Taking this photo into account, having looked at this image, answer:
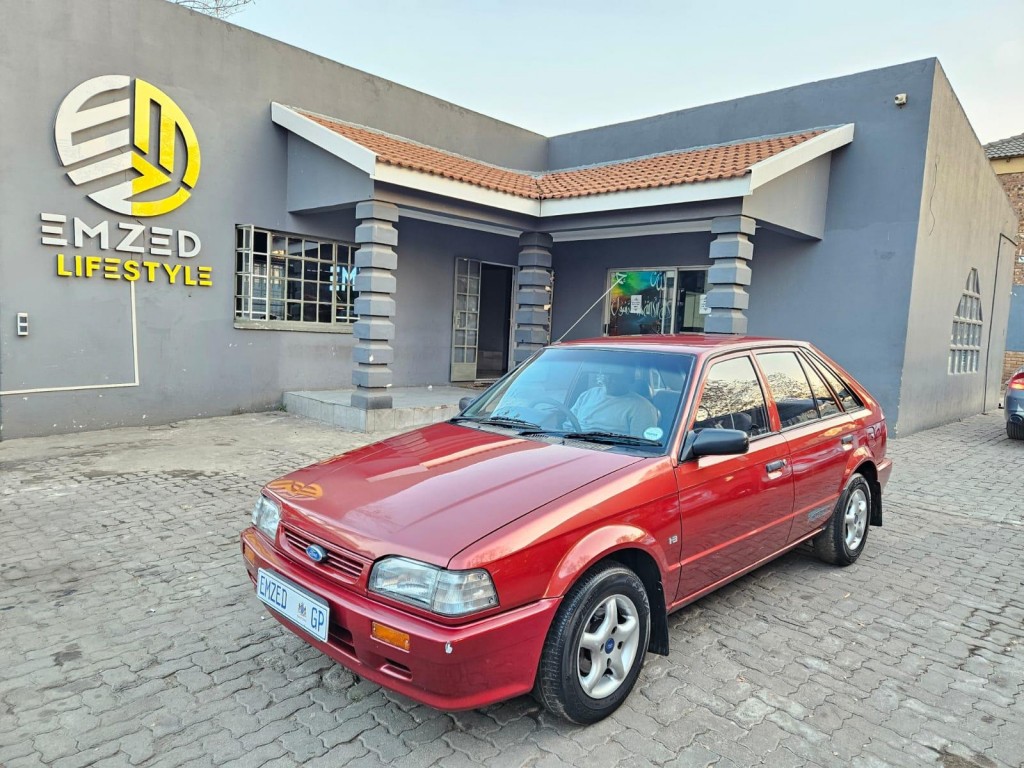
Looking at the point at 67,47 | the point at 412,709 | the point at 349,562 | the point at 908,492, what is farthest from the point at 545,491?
the point at 67,47

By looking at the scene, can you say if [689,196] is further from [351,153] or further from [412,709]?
[412,709]

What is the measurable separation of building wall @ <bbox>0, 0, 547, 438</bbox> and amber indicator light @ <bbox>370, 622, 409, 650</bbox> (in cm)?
746

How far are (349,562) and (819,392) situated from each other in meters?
3.33

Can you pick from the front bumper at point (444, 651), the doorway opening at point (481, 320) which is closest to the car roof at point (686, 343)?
the front bumper at point (444, 651)

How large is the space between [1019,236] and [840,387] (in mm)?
19166

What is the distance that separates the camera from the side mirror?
302cm

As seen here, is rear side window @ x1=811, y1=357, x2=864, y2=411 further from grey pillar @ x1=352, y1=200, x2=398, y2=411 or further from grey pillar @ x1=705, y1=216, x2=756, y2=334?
grey pillar @ x1=352, y1=200, x2=398, y2=411

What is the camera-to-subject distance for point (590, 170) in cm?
1235

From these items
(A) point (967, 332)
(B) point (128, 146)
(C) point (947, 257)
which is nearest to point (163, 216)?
(B) point (128, 146)

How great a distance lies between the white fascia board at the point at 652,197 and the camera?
8164mm

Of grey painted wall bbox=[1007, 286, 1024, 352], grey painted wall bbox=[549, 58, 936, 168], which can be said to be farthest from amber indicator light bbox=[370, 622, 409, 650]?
grey painted wall bbox=[1007, 286, 1024, 352]

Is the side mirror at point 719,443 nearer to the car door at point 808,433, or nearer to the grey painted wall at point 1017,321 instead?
the car door at point 808,433

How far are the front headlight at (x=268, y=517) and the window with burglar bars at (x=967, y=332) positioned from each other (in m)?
12.5

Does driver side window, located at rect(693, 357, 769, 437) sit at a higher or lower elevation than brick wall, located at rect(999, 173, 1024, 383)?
lower
